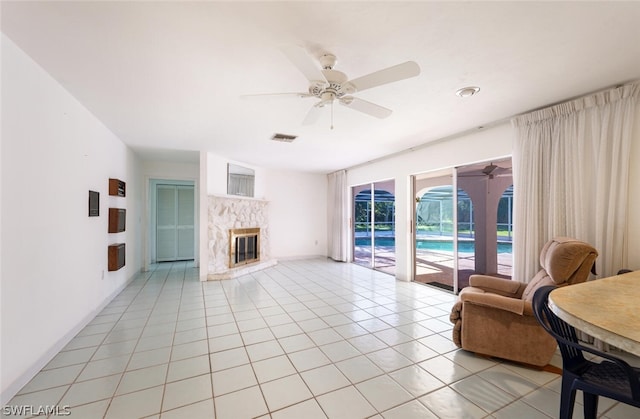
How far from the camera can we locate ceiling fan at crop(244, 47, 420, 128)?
153 centimetres

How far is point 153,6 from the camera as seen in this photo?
1.40 metres

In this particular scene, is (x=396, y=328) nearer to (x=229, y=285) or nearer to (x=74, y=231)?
(x=229, y=285)

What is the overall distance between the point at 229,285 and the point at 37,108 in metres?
3.38

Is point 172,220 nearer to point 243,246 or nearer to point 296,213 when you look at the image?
point 243,246

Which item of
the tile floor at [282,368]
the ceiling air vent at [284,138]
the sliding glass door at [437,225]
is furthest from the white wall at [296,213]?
the tile floor at [282,368]

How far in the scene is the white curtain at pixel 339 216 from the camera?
259 inches

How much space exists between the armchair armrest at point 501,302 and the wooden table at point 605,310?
0.63 m

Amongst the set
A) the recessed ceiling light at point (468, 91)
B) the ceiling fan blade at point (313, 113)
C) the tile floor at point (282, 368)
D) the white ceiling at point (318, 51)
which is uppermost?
the white ceiling at point (318, 51)

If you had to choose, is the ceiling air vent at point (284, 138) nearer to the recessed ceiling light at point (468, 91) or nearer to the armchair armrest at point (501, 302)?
the recessed ceiling light at point (468, 91)

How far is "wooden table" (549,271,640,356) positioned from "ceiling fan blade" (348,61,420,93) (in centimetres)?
145

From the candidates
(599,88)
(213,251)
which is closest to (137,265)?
(213,251)

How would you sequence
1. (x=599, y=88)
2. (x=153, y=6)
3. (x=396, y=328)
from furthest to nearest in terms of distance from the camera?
(x=396, y=328) < (x=599, y=88) < (x=153, y=6)

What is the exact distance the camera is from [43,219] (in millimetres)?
2092

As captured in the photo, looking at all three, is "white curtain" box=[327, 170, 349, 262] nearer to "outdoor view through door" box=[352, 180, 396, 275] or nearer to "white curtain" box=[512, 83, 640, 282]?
"outdoor view through door" box=[352, 180, 396, 275]
